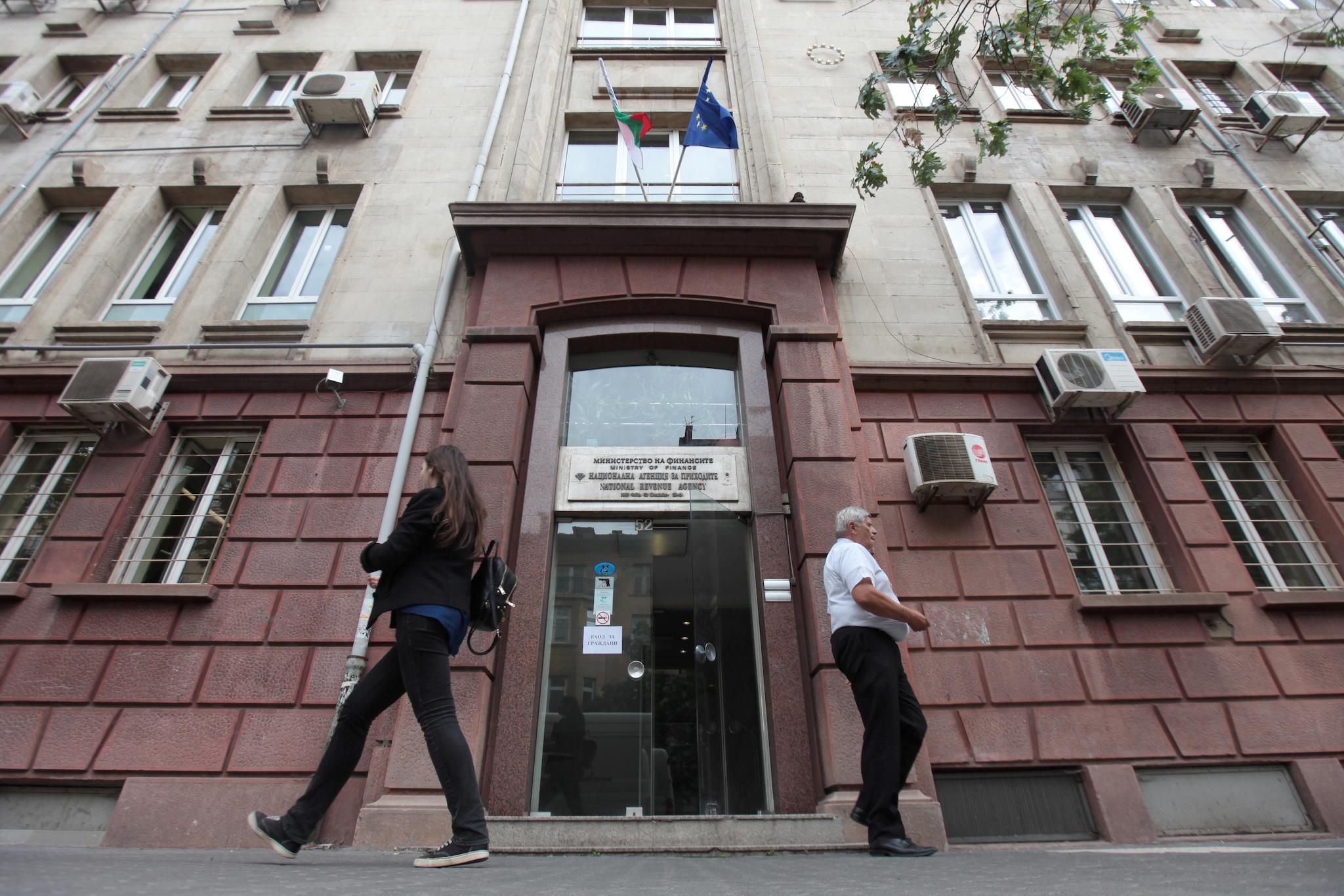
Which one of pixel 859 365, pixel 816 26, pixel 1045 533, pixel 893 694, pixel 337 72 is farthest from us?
pixel 816 26

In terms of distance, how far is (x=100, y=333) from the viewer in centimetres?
796

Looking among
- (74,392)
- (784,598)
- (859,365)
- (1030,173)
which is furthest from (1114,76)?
(74,392)

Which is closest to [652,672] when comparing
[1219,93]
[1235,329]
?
[1235,329]

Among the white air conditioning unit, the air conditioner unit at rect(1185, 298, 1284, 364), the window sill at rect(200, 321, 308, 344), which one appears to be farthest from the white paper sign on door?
the white air conditioning unit

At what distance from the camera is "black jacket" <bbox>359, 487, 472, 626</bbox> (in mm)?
3162

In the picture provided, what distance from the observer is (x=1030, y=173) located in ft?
31.3

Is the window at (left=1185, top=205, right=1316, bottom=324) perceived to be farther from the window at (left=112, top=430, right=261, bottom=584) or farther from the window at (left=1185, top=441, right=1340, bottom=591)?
the window at (left=112, top=430, right=261, bottom=584)

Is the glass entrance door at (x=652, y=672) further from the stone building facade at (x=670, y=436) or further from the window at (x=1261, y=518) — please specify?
the window at (x=1261, y=518)

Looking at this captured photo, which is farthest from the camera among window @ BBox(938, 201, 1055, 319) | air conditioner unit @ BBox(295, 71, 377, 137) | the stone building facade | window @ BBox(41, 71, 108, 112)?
window @ BBox(41, 71, 108, 112)

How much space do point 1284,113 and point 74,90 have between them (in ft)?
64.3

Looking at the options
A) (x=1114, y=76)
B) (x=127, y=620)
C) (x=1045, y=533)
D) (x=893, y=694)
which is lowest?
(x=893, y=694)

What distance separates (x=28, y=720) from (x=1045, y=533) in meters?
9.27

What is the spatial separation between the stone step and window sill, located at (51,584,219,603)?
3.05 meters

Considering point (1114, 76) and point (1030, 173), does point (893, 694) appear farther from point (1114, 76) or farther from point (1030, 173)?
point (1114, 76)
